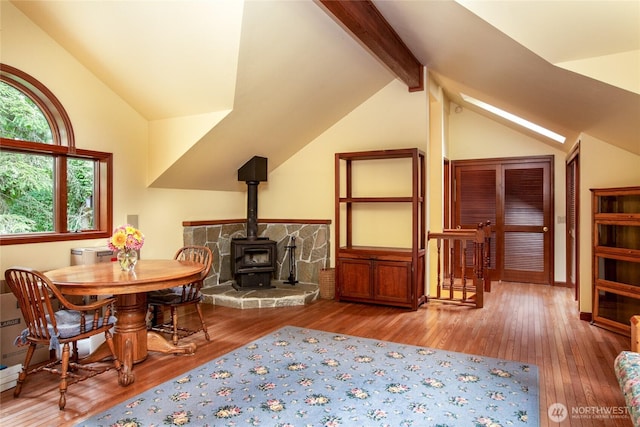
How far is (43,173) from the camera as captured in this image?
4.11 m

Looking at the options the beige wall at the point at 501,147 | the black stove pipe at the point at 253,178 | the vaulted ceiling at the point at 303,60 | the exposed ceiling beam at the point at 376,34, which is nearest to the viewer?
the vaulted ceiling at the point at 303,60

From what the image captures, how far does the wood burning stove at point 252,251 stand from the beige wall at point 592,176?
13.2ft

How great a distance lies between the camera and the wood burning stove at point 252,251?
5.92 meters

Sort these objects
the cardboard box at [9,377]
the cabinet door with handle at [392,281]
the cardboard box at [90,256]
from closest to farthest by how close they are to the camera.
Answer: the cardboard box at [9,377], the cardboard box at [90,256], the cabinet door with handle at [392,281]

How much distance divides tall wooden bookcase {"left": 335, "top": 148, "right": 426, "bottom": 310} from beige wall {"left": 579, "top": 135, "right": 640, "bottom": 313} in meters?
1.88

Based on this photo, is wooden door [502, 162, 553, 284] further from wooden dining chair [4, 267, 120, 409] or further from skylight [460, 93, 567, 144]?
wooden dining chair [4, 267, 120, 409]

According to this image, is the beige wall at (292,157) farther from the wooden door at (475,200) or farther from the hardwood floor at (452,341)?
the hardwood floor at (452,341)

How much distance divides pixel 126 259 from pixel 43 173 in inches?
60.2

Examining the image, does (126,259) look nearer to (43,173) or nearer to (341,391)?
(43,173)

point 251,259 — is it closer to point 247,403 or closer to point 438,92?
point 247,403

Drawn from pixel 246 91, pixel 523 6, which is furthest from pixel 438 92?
pixel 523 6

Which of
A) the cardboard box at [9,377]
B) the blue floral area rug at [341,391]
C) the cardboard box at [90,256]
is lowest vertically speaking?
the blue floral area rug at [341,391]

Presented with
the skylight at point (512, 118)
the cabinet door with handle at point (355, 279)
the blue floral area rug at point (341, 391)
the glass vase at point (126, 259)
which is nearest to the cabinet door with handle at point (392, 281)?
the cabinet door with handle at point (355, 279)

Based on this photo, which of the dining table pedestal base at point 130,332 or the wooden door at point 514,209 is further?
the wooden door at point 514,209
